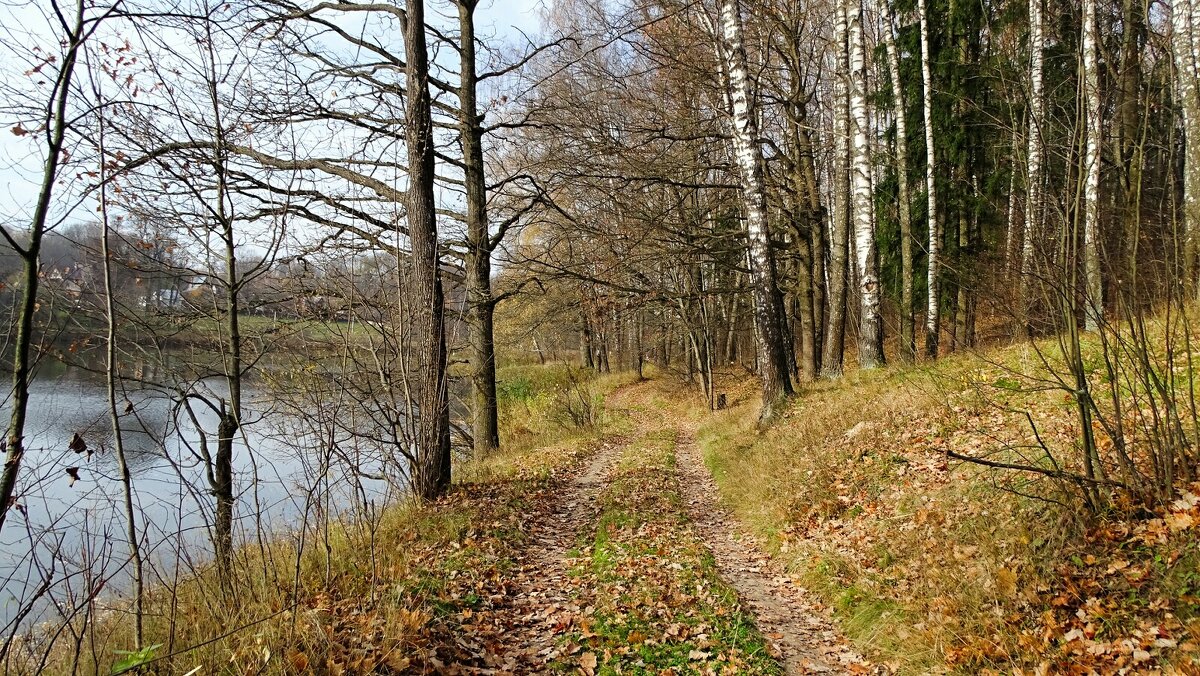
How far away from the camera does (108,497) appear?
3.34 metres

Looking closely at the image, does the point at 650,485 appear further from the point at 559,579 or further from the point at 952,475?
the point at 952,475

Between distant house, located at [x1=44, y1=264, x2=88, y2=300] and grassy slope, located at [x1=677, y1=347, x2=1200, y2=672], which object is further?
distant house, located at [x1=44, y1=264, x2=88, y2=300]

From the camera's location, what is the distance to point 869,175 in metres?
10.2

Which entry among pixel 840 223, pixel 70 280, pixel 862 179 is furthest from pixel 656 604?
pixel 840 223

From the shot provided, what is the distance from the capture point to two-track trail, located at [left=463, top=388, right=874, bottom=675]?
3949mm

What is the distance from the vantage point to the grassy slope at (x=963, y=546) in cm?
322

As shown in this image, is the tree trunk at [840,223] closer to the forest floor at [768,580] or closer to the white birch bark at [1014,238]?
the white birch bark at [1014,238]

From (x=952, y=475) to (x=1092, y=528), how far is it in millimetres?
1481

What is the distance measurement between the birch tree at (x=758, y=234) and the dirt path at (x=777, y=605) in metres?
3.38

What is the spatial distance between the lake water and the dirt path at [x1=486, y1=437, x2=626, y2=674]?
153 cm

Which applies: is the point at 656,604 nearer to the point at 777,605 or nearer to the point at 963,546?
the point at 777,605

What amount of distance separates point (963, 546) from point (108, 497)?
5.59m

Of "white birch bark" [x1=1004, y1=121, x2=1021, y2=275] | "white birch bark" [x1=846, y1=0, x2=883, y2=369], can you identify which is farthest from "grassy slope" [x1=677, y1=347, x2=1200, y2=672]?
"white birch bark" [x1=846, y1=0, x2=883, y2=369]

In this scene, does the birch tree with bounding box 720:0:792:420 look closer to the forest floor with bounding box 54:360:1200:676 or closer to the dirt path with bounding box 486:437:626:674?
the forest floor with bounding box 54:360:1200:676
